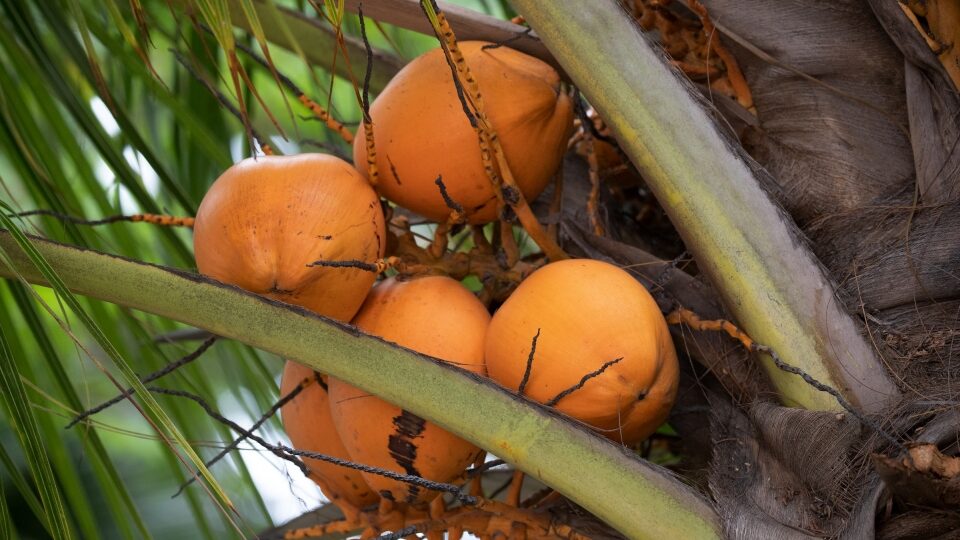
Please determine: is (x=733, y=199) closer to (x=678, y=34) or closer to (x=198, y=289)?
(x=678, y=34)

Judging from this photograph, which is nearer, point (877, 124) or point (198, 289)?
point (198, 289)

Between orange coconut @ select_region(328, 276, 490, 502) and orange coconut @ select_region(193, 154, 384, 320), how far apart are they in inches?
1.8

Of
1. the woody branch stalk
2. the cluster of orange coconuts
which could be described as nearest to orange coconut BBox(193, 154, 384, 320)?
the cluster of orange coconuts

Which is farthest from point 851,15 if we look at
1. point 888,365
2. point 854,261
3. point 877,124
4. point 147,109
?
point 147,109

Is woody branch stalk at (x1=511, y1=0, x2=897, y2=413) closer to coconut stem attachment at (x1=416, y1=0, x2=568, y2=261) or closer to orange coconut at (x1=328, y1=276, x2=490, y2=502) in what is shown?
coconut stem attachment at (x1=416, y1=0, x2=568, y2=261)

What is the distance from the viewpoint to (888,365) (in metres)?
1.00

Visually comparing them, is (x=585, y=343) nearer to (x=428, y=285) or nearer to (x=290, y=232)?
(x=428, y=285)

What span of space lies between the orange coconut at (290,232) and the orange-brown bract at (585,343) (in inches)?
6.3


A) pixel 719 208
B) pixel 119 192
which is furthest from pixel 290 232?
pixel 119 192

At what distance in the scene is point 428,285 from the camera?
1.09 meters

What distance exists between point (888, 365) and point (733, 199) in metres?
0.22

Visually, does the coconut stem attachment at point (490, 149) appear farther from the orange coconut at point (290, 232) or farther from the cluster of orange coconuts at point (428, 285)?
the orange coconut at point (290, 232)

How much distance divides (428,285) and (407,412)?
0.14 meters

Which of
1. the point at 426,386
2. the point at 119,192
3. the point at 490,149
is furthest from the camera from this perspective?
the point at 119,192
